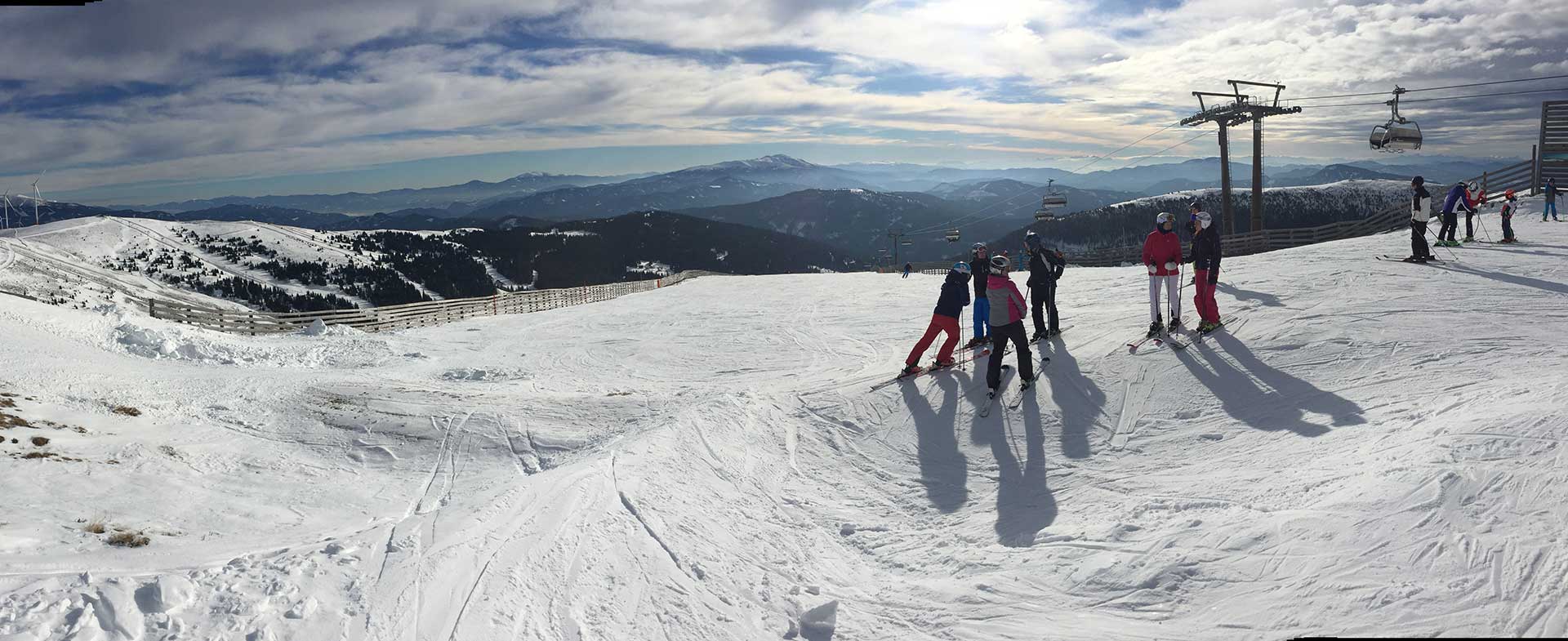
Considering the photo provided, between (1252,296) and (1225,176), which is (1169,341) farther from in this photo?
(1225,176)

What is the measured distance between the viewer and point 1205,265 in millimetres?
11062

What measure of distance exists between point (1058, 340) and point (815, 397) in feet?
14.7

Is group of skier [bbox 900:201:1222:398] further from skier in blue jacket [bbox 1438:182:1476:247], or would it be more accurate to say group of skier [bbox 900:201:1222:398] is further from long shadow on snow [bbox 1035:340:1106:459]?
skier in blue jacket [bbox 1438:182:1476:247]

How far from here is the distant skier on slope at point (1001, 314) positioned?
9.52 metres

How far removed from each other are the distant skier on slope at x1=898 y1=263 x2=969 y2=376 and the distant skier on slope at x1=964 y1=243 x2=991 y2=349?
0.63 ft

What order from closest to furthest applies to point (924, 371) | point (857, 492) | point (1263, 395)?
point (857, 492) < point (1263, 395) < point (924, 371)

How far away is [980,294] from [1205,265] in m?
→ 3.40

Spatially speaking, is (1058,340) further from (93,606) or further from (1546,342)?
(93,606)

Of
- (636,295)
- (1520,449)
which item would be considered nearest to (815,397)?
(1520,449)

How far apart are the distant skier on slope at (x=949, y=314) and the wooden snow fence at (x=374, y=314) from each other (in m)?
20.5

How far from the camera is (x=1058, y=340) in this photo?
12.5 m

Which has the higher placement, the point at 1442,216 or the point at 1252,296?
the point at 1442,216

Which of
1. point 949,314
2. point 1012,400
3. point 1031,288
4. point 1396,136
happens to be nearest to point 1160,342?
point 1031,288

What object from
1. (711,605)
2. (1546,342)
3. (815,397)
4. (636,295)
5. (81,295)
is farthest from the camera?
(81,295)
